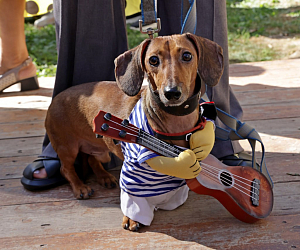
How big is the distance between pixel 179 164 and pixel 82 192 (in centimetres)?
75

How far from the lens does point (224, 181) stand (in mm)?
1909

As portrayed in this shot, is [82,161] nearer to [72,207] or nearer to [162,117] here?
[72,207]

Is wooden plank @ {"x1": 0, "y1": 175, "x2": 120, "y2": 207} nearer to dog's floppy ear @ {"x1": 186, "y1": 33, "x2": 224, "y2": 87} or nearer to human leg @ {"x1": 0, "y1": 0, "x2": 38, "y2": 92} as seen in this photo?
dog's floppy ear @ {"x1": 186, "y1": 33, "x2": 224, "y2": 87}

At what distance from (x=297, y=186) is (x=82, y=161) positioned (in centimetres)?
128

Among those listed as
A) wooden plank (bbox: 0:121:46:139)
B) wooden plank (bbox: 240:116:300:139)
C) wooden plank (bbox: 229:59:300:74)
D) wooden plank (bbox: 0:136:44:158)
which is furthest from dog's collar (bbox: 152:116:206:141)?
wooden plank (bbox: 229:59:300:74)

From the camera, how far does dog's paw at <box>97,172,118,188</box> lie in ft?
7.32

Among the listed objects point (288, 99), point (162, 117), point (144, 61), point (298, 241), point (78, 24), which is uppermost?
point (78, 24)

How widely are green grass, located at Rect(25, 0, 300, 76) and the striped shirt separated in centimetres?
288

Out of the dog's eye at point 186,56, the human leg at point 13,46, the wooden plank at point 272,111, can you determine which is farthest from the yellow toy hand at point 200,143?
the human leg at point 13,46

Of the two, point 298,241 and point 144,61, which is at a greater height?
point 144,61

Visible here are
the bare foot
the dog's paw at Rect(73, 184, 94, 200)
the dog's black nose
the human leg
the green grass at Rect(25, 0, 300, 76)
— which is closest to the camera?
the dog's black nose

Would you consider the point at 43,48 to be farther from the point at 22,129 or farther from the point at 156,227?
the point at 156,227

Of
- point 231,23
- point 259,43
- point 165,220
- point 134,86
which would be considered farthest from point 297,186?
point 231,23

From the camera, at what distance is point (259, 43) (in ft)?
17.0
